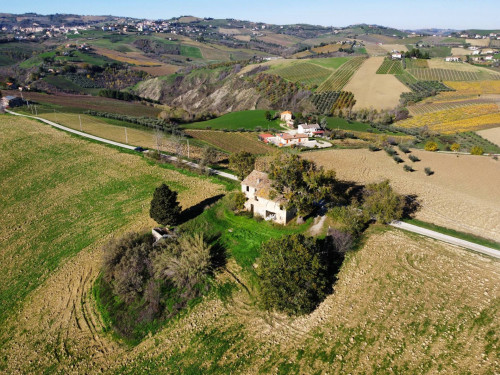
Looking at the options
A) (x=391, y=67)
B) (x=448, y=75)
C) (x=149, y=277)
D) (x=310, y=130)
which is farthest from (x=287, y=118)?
(x=448, y=75)

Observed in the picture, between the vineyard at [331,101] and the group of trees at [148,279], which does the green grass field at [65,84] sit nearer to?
the vineyard at [331,101]

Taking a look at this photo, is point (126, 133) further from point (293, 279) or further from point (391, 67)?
point (391, 67)

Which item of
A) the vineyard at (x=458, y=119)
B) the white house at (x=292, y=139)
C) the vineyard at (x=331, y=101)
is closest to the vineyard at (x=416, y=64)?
the vineyard at (x=331, y=101)

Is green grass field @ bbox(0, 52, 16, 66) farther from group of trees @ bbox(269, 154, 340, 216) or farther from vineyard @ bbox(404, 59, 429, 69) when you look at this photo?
vineyard @ bbox(404, 59, 429, 69)

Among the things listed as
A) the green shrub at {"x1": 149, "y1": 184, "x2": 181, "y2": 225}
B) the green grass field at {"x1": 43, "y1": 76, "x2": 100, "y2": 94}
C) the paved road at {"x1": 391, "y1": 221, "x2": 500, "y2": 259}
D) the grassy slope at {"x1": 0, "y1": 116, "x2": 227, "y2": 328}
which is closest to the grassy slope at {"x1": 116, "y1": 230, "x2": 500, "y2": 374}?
the paved road at {"x1": 391, "y1": 221, "x2": 500, "y2": 259}

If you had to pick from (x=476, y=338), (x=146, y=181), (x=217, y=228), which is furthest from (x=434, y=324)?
(x=146, y=181)

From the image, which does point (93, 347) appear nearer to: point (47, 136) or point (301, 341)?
point (301, 341)
